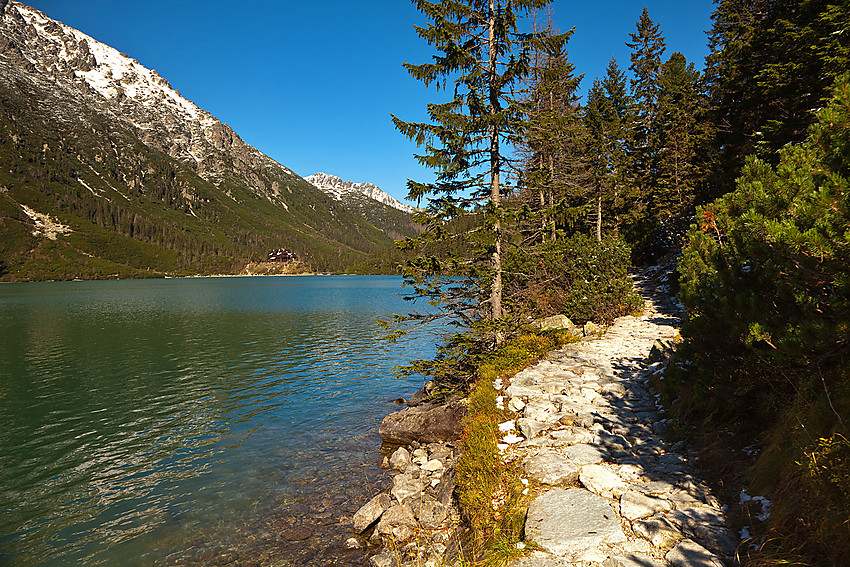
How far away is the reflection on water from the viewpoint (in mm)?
9516

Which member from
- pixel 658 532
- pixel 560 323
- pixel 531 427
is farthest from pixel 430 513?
pixel 560 323

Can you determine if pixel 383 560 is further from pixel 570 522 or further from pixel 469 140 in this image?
pixel 469 140

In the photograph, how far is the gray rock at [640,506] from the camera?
17.5ft

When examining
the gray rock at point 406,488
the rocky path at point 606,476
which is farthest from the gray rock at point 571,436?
the gray rock at point 406,488

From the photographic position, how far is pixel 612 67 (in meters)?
48.3

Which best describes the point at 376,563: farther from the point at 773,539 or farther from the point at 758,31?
the point at 758,31

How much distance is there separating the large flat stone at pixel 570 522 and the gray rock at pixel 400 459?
259 inches

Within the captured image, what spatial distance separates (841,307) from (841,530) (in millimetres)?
2200

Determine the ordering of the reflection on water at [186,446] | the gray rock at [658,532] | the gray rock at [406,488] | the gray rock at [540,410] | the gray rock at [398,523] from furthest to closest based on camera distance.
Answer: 1. the gray rock at [406,488]
2. the reflection on water at [186,446]
3. the gray rock at [540,410]
4. the gray rock at [398,523]
5. the gray rock at [658,532]

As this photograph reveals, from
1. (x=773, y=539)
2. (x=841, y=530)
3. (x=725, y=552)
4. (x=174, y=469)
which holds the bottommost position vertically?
(x=174, y=469)

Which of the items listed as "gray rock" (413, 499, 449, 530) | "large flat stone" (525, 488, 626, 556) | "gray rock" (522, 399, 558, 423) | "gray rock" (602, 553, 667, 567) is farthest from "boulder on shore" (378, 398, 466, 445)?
"gray rock" (602, 553, 667, 567)

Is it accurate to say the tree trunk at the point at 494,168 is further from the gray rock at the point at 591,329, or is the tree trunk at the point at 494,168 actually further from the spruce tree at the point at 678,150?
the spruce tree at the point at 678,150

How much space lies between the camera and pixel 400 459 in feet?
40.2

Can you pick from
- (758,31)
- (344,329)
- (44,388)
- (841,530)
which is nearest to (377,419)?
(841,530)
